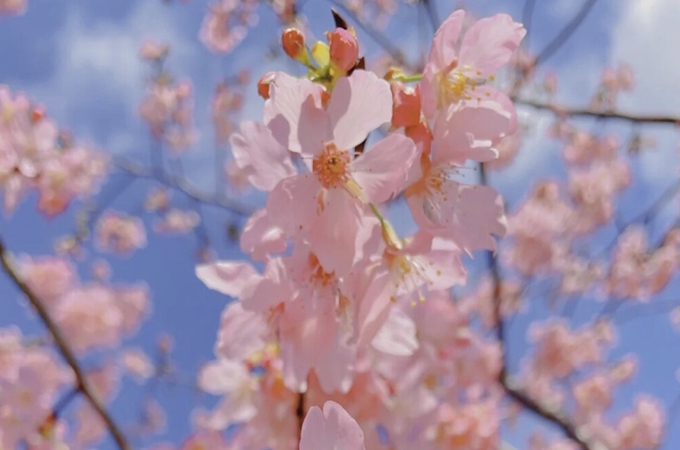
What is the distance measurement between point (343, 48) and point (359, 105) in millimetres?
84

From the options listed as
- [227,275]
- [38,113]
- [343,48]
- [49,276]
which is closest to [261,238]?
[227,275]

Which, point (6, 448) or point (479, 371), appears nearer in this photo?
point (6, 448)

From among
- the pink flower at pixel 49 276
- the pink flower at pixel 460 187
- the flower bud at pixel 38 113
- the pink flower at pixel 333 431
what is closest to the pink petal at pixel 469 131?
the pink flower at pixel 460 187

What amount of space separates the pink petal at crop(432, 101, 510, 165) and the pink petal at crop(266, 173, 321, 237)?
0.20m

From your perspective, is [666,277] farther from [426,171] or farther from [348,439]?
[348,439]

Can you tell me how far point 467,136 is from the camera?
92 centimetres

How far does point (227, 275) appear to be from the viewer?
116 centimetres

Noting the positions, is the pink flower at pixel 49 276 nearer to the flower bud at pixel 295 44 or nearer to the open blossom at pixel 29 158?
the open blossom at pixel 29 158

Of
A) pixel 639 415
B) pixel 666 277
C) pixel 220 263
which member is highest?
pixel 220 263

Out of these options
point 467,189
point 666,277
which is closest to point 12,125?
point 467,189

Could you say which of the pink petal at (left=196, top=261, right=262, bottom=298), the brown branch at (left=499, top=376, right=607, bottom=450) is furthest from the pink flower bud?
the brown branch at (left=499, top=376, right=607, bottom=450)

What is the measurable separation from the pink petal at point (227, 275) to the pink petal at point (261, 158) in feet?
0.78

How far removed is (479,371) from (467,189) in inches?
81.7

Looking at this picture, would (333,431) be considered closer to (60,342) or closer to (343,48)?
(343,48)
